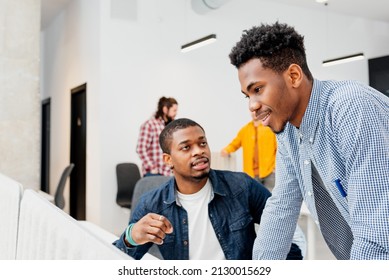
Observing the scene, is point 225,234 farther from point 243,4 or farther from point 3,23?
point 243,4

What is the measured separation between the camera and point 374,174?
0.54 meters

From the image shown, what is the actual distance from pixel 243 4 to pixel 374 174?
3.91 m

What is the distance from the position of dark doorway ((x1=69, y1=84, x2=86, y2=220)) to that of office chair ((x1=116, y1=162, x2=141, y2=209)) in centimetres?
60

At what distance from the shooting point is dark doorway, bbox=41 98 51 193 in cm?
508

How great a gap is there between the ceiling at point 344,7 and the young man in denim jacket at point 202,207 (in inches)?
96.2

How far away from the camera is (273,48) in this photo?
2.12ft

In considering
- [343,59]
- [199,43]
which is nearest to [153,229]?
[199,43]

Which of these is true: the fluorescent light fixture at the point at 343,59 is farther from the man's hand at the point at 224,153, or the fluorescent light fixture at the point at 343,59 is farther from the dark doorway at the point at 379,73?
the man's hand at the point at 224,153

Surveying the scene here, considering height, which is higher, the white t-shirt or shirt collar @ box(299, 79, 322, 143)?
shirt collar @ box(299, 79, 322, 143)

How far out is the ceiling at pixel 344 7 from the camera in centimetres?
304

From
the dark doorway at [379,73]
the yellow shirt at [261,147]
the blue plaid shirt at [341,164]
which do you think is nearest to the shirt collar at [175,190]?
the blue plaid shirt at [341,164]

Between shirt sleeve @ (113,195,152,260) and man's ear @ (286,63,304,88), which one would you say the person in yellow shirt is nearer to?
shirt sleeve @ (113,195,152,260)

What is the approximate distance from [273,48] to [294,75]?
5 cm

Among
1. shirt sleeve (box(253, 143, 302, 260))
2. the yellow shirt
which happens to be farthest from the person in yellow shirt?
shirt sleeve (box(253, 143, 302, 260))
